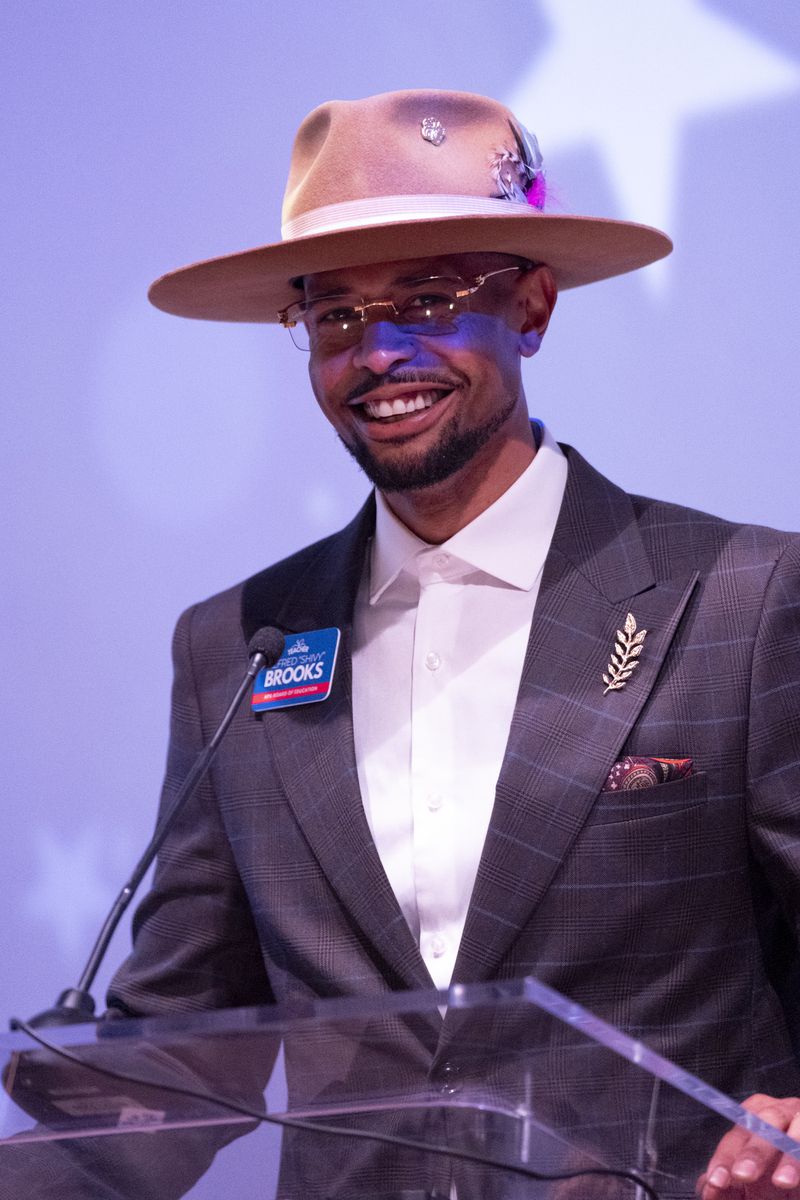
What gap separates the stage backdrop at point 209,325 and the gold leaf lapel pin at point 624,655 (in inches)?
21.0

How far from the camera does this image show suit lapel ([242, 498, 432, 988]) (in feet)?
5.95

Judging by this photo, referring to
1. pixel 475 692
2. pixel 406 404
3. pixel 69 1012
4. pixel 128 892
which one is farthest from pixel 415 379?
pixel 69 1012

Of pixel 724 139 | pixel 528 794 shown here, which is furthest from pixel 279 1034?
pixel 724 139

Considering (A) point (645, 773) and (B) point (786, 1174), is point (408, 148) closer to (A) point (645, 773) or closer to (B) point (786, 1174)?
(A) point (645, 773)

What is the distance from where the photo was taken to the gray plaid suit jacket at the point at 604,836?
1.76 metres

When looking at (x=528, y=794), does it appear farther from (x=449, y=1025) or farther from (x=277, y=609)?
(x=449, y=1025)

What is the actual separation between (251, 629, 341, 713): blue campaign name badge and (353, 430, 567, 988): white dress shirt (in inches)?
2.0

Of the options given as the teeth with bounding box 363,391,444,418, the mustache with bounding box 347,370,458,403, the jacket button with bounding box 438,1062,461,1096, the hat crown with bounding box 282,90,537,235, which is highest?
the hat crown with bounding box 282,90,537,235

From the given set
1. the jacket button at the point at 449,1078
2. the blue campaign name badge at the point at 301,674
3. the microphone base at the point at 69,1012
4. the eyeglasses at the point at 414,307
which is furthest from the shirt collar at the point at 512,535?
the jacket button at the point at 449,1078

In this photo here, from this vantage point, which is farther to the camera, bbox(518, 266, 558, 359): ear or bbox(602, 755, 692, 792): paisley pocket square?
bbox(518, 266, 558, 359): ear

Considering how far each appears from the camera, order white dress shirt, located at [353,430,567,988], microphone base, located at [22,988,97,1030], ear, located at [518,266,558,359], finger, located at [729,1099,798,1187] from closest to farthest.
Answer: finger, located at [729,1099,798,1187] < microphone base, located at [22,988,97,1030] < white dress shirt, located at [353,430,567,988] < ear, located at [518,266,558,359]

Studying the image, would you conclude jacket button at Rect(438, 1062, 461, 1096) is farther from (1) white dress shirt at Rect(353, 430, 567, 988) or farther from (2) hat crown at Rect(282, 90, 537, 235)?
(2) hat crown at Rect(282, 90, 537, 235)

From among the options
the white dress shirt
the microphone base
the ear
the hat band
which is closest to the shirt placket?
the white dress shirt

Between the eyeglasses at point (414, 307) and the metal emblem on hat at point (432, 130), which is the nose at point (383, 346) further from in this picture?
the metal emblem on hat at point (432, 130)
